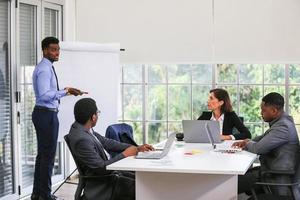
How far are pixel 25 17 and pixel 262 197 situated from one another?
12.1 ft

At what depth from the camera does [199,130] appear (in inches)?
182

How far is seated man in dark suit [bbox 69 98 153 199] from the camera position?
3.65 meters

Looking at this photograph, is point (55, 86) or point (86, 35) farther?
point (86, 35)

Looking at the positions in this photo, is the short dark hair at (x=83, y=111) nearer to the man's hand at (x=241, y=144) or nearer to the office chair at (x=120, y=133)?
the office chair at (x=120, y=133)

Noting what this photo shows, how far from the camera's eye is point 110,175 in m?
3.63

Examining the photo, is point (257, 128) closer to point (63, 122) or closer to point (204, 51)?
point (204, 51)

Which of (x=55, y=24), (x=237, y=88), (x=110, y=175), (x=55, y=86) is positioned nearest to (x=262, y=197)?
(x=110, y=175)

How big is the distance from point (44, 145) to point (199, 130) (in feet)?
5.63

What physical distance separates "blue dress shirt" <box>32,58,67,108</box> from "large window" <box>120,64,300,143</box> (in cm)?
186

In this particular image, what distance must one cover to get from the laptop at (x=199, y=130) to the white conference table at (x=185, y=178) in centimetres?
Result: 65

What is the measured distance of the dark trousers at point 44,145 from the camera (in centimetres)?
514

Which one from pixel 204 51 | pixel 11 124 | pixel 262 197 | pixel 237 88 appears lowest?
pixel 262 197

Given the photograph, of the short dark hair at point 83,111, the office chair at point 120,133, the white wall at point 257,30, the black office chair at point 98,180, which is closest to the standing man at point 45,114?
the office chair at point 120,133

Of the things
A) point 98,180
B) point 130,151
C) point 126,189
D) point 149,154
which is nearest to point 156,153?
point 149,154
